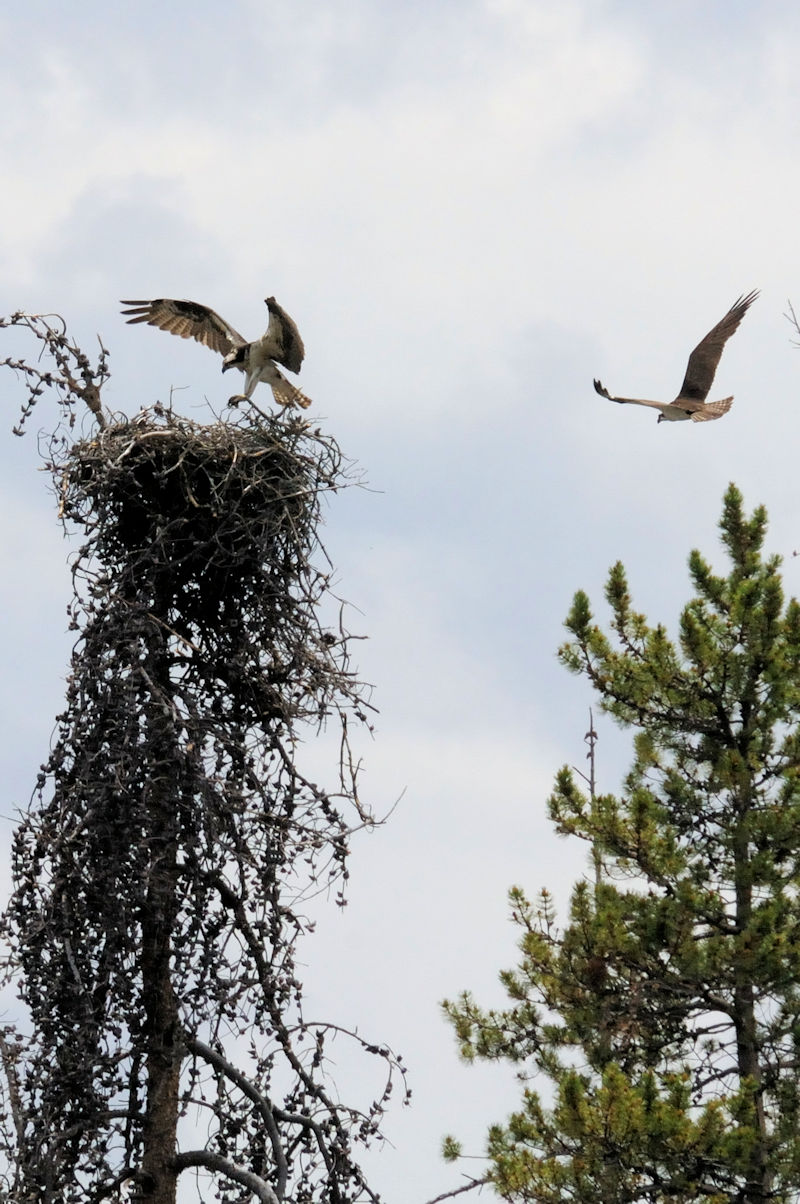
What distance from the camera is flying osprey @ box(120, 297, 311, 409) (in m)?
8.45

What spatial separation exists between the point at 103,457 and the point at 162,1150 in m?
2.86

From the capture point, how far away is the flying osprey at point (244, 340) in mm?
8453

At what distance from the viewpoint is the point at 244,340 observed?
8.89 metres

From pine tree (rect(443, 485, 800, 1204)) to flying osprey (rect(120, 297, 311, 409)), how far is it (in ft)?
12.0

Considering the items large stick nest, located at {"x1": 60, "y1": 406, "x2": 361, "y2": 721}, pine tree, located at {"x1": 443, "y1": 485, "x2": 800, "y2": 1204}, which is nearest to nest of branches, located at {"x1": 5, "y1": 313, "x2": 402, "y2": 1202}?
large stick nest, located at {"x1": 60, "y1": 406, "x2": 361, "y2": 721}

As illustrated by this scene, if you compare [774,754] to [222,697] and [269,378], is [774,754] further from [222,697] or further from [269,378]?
[222,697]

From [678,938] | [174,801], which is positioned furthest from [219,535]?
[678,938]

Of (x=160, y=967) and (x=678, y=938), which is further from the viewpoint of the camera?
(x=678, y=938)

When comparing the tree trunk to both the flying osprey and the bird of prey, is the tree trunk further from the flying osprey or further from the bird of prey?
the bird of prey

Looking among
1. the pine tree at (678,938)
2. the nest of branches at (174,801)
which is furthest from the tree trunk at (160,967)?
A: the pine tree at (678,938)

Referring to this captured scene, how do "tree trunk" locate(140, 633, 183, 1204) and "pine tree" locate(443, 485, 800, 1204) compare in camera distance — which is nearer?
"tree trunk" locate(140, 633, 183, 1204)

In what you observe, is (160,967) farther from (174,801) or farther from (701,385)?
(701,385)

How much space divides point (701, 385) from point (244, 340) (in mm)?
4157

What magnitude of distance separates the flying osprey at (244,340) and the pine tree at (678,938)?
367 cm
